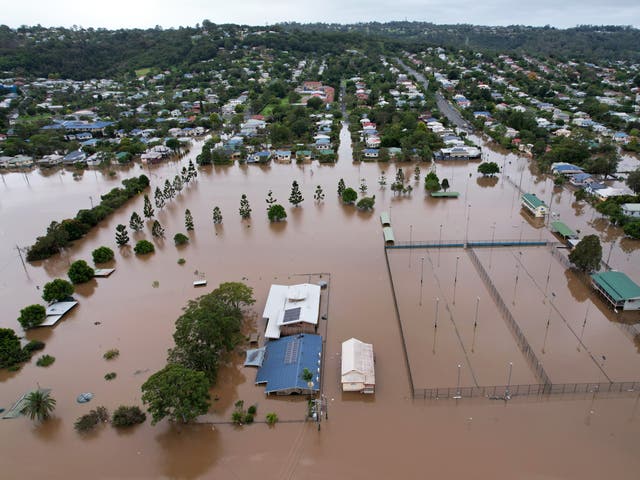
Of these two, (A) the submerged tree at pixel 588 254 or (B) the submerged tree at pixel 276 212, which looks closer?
(A) the submerged tree at pixel 588 254

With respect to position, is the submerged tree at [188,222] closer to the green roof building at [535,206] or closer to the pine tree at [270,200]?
the pine tree at [270,200]

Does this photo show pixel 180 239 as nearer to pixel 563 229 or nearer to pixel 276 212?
pixel 276 212

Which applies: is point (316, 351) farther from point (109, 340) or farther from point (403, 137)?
point (403, 137)

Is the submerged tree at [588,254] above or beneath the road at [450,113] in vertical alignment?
beneath

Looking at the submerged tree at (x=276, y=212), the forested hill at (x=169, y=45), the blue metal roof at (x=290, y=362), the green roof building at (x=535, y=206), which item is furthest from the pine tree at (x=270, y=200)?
the forested hill at (x=169, y=45)

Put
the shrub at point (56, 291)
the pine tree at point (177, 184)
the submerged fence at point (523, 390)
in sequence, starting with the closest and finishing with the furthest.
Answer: the submerged fence at point (523, 390), the shrub at point (56, 291), the pine tree at point (177, 184)

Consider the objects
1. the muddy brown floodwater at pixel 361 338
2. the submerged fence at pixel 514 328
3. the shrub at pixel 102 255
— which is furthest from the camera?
the shrub at pixel 102 255

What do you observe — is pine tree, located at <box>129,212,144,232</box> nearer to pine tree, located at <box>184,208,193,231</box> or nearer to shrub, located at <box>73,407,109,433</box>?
pine tree, located at <box>184,208,193,231</box>
